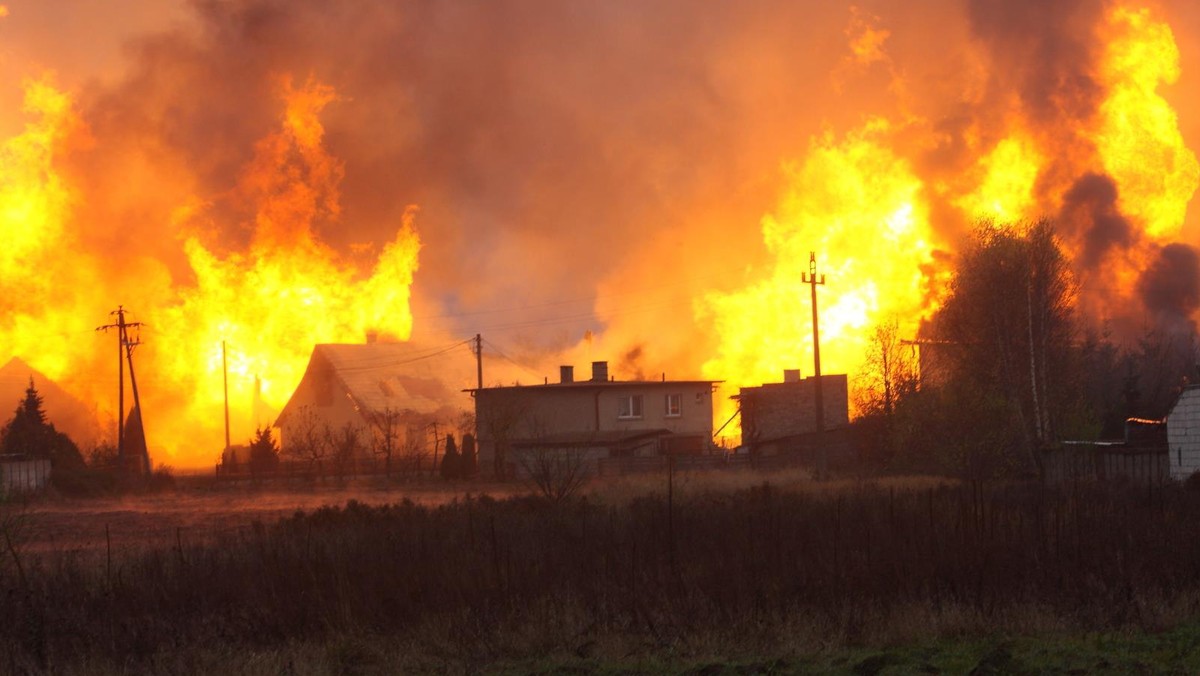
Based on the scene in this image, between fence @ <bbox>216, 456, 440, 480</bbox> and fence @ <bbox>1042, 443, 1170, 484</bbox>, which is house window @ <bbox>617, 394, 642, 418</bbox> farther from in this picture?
fence @ <bbox>1042, 443, 1170, 484</bbox>

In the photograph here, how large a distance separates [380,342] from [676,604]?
75.5 meters

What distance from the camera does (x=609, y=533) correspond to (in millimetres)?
25797

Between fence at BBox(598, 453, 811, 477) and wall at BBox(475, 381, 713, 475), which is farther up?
wall at BBox(475, 381, 713, 475)

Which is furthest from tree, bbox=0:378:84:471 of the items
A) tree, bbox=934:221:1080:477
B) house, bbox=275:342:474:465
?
tree, bbox=934:221:1080:477

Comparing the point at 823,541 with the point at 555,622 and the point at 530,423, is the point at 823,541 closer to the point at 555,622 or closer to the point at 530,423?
the point at 555,622

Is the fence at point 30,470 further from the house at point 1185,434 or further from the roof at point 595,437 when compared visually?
the house at point 1185,434

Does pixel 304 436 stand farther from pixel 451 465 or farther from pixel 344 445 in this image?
pixel 451 465

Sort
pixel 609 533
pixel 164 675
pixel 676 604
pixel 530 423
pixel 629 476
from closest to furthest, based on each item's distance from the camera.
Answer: pixel 164 675
pixel 676 604
pixel 609 533
pixel 629 476
pixel 530 423

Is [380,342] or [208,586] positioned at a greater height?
[380,342]

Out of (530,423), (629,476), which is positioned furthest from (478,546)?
(530,423)

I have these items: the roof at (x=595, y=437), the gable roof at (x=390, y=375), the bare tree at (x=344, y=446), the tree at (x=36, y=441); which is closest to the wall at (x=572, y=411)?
→ the roof at (x=595, y=437)

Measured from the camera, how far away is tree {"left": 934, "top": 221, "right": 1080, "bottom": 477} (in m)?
51.5

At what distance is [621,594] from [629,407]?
49078 mm

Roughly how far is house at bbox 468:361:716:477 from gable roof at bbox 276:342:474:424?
16357mm
